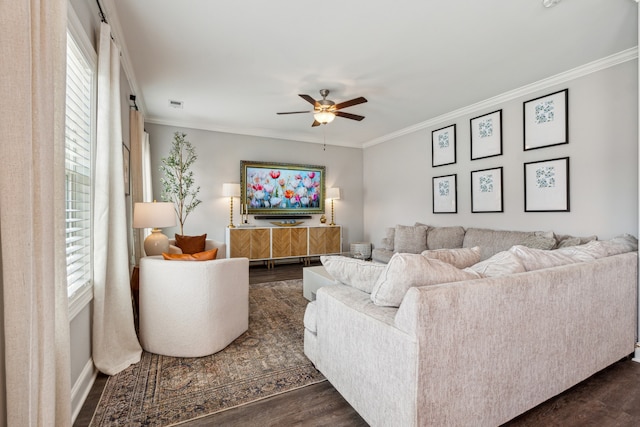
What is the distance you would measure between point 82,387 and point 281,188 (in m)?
4.57

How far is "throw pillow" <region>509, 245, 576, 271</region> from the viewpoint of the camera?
Answer: 5.59 feet

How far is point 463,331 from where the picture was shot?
1.25 m

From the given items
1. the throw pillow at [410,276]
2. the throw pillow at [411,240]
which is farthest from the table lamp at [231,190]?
the throw pillow at [410,276]

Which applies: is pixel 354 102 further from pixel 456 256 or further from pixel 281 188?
pixel 281 188

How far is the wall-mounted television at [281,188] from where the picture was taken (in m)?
5.74

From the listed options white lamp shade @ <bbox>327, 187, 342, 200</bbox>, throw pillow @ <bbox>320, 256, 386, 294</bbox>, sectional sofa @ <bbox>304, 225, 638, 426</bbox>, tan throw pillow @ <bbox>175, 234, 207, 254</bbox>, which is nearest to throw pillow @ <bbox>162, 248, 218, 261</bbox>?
sectional sofa @ <bbox>304, 225, 638, 426</bbox>

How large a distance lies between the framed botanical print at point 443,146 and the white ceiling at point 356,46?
21.5 inches

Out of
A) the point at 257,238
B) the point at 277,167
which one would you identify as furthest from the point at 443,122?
the point at 257,238

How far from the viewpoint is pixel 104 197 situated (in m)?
2.05

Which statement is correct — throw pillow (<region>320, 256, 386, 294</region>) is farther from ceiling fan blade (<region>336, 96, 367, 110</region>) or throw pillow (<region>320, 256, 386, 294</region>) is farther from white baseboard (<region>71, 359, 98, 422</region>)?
ceiling fan blade (<region>336, 96, 367, 110</region>)

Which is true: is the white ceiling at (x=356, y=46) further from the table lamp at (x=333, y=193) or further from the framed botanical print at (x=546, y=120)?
the table lamp at (x=333, y=193)

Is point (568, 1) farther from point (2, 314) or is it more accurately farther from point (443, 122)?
point (2, 314)

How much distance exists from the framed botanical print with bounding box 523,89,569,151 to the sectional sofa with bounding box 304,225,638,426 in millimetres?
1964

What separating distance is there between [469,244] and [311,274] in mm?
2331
